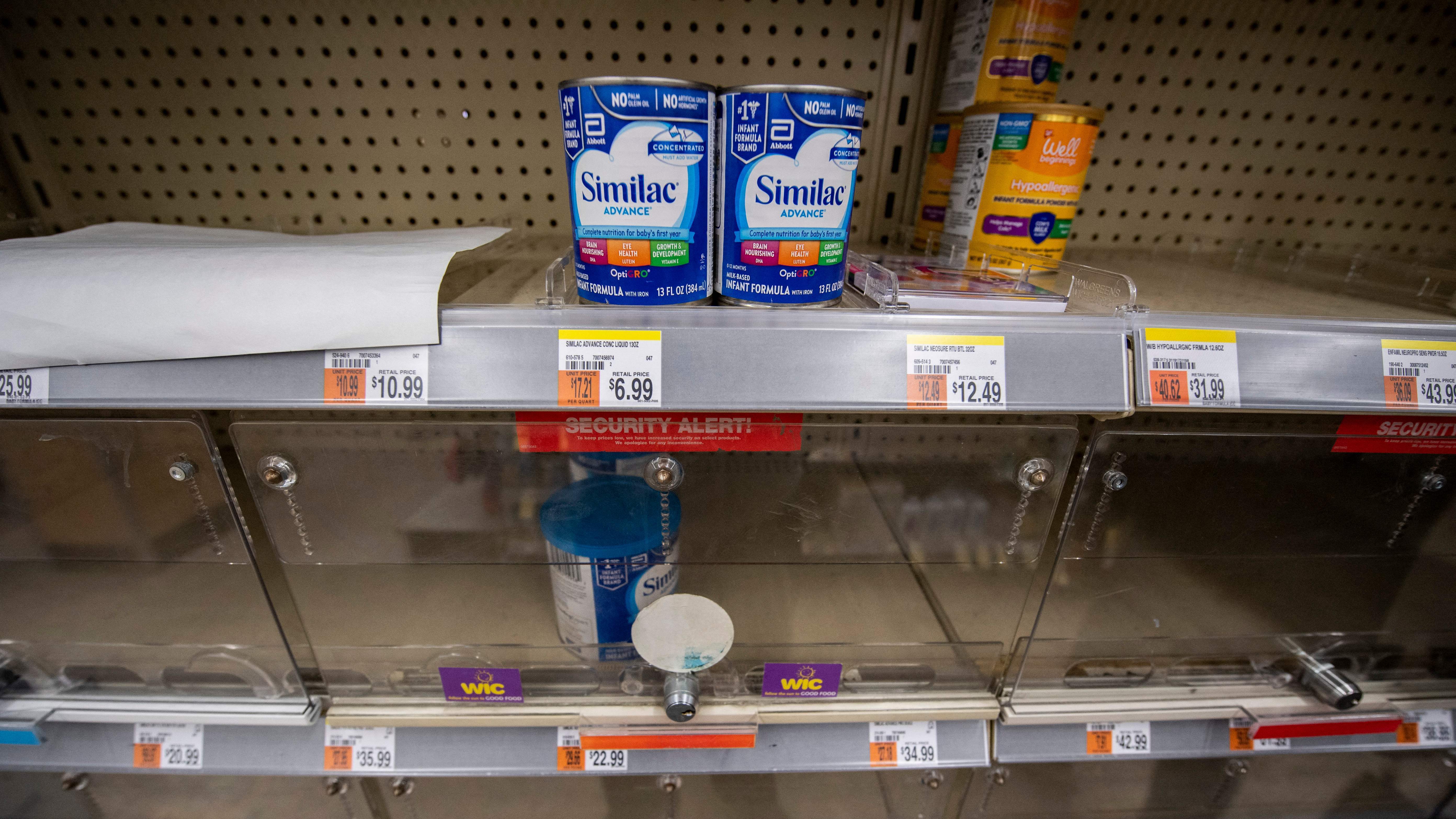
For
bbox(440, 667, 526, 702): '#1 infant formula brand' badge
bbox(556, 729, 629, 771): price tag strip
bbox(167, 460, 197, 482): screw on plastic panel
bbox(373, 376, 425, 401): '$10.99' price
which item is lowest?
bbox(556, 729, 629, 771): price tag strip

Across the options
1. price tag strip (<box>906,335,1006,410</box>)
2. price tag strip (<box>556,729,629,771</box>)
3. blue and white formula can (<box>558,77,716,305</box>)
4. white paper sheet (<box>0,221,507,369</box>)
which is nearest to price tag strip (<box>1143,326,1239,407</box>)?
price tag strip (<box>906,335,1006,410</box>)

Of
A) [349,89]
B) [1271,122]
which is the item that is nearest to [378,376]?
[349,89]

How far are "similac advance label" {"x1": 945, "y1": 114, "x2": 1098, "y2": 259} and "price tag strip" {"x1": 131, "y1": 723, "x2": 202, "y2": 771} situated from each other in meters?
1.22

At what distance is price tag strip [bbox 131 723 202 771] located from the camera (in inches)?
29.3

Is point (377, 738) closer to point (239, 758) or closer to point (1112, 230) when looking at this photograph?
point (239, 758)

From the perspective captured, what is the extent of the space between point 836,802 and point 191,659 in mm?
Result: 951

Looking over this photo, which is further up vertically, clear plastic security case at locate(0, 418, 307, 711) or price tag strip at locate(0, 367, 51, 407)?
price tag strip at locate(0, 367, 51, 407)

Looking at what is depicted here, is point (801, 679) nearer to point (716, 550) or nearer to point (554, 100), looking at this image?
point (716, 550)

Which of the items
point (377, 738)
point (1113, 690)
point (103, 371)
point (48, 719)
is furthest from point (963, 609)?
point (48, 719)

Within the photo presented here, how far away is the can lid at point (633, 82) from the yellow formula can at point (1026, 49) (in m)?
0.44

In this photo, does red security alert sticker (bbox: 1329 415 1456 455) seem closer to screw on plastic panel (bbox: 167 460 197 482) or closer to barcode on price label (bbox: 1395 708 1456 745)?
barcode on price label (bbox: 1395 708 1456 745)

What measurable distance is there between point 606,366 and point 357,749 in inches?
27.0

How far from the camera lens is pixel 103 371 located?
1.60 ft

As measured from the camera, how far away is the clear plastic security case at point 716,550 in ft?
2.09
